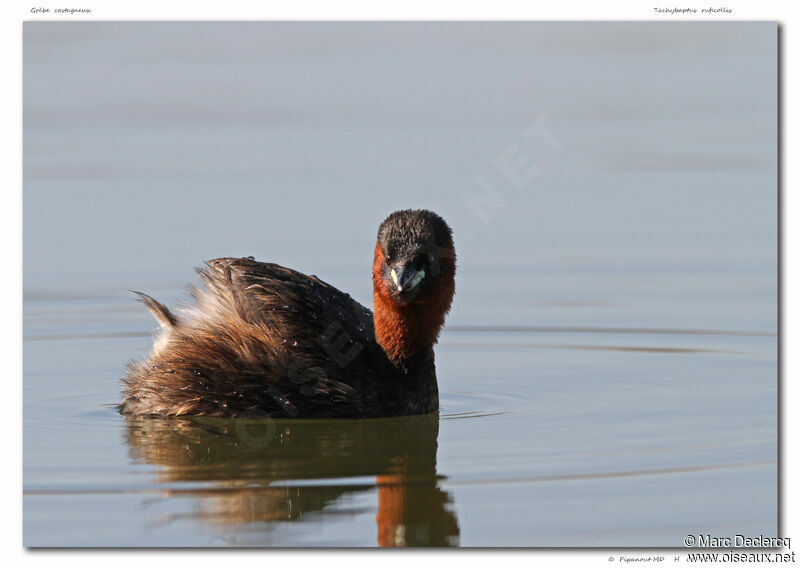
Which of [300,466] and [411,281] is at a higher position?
[411,281]

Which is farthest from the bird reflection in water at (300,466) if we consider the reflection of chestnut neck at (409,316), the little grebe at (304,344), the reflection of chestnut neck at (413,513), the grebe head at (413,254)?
the grebe head at (413,254)

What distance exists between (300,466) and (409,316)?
1.70 m

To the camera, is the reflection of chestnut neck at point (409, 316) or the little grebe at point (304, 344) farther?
the reflection of chestnut neck at point (409, 316)

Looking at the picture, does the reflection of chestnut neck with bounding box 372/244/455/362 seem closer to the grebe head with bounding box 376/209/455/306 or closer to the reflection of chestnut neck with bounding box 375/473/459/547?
the grebe head with bounding box 376/209/455/306

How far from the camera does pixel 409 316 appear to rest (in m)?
10.2

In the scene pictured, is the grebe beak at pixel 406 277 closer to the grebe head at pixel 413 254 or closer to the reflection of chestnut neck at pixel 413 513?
the grebe head at pixel 413 254

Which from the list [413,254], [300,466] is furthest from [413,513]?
[413,254]

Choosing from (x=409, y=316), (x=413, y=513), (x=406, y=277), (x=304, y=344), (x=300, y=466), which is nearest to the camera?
(x=413, y=513)

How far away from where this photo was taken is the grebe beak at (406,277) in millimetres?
9773

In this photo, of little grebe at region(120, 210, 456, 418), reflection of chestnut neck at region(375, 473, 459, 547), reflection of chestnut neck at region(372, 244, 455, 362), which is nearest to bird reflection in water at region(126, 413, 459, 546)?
reflection of chestnut neck at region(375, 473, 459, 547)

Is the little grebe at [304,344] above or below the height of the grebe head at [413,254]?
below

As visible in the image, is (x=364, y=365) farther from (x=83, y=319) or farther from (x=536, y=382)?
(x=83, y=319)

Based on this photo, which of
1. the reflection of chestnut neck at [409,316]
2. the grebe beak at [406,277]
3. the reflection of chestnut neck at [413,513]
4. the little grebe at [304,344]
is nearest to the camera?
the reflection of chestnut neck at [413,513]

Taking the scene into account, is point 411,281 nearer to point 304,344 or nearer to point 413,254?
point 413,254
